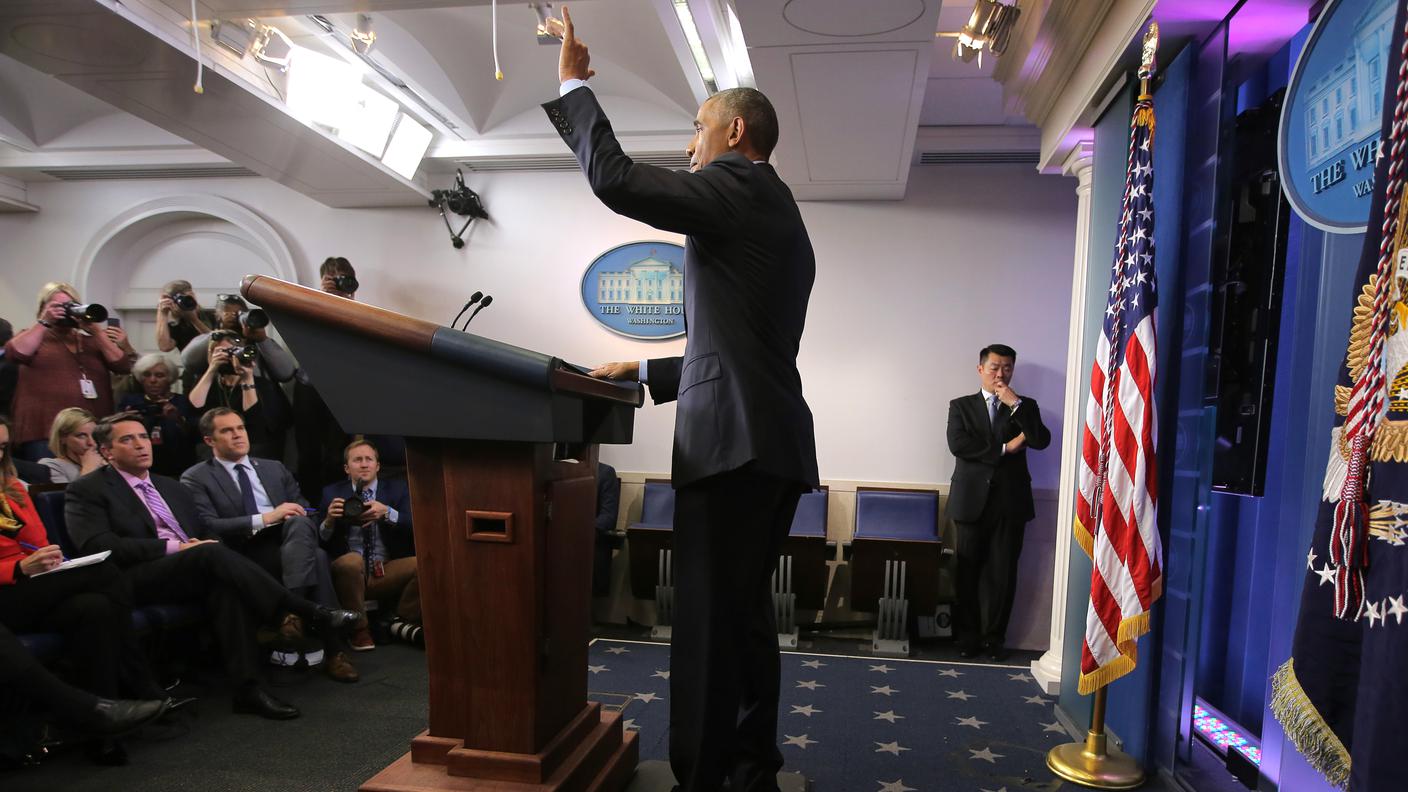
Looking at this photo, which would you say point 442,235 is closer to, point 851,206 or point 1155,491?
point 851,206

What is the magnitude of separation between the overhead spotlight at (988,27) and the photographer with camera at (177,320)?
444 cm

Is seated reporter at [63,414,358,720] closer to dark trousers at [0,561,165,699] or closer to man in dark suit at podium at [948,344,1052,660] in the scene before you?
dark trousers at [0,561,165,699]

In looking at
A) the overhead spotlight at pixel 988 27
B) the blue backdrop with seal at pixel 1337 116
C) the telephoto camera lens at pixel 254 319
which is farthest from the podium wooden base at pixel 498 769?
the telephoto camera lens at pixel 254 319

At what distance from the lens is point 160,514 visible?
336 cm

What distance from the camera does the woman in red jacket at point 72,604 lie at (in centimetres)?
266

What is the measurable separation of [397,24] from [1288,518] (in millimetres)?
4564

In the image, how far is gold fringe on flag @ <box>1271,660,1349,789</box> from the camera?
1.32m

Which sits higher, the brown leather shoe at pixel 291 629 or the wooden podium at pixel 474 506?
the wooden podium at pixel 474 506

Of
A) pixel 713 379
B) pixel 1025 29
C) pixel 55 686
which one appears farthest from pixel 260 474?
pixel 1025 29

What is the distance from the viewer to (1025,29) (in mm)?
3520

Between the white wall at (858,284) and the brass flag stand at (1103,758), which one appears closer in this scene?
the brass flag stand at (1103,758)

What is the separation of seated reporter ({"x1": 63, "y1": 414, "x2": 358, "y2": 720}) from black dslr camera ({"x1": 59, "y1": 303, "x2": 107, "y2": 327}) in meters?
1.12

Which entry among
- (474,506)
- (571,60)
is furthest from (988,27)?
(474,506)

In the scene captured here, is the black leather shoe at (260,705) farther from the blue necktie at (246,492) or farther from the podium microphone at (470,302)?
the podium microphone at (470,302)
